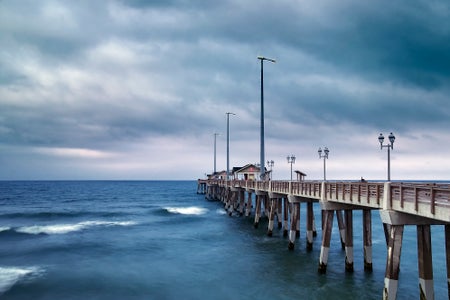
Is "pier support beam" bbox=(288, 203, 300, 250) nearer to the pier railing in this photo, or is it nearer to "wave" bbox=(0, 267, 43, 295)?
the pier railing

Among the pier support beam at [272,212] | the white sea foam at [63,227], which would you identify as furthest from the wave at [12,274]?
the pier support beam at [272,212]

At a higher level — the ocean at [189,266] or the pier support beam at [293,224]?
the pier support beam at [293,224]

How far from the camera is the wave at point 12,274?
17953mm

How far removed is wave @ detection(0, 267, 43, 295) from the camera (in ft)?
58.9

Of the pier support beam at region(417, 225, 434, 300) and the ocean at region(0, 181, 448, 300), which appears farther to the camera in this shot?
the ocean at region(0, 181, 448, 300)

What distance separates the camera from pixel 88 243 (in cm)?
2984

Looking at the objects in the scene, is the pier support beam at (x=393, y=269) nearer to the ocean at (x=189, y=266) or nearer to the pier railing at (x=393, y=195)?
the pier railing at (x=393, y=195)

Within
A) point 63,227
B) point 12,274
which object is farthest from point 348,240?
point 63,227

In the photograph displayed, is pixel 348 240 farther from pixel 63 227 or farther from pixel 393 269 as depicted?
pixel 63 227

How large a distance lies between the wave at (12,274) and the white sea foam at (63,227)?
15.3 meters

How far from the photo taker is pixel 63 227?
130ft

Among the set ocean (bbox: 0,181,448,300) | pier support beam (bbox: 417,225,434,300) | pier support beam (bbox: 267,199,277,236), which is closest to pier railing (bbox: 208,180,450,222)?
pier support beam (bbox: 417,225,434,300)

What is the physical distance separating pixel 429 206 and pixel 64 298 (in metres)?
15.1

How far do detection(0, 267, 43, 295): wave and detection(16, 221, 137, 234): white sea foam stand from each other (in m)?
15.3
